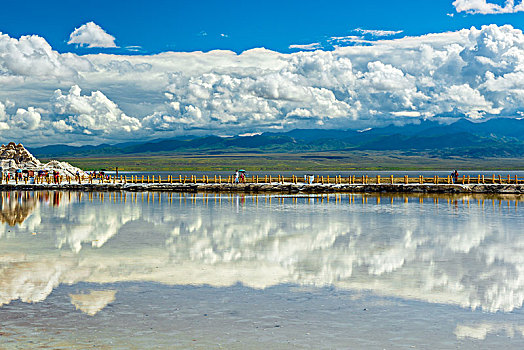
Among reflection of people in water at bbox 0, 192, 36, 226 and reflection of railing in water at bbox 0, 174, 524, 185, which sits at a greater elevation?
reflection of railing in water at bbox 0, 174, 524, 185

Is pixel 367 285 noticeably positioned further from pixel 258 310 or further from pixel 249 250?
pixel 249 250

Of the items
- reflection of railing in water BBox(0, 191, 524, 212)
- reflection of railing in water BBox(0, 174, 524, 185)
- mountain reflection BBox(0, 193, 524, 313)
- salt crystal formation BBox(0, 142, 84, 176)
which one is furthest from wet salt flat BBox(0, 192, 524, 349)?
salt crystal formation BBox(0, 142, 84, 176)

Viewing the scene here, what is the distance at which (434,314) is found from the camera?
15852mm

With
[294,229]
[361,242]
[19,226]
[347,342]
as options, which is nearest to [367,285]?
[347,342]

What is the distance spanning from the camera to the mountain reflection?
64.0 ft

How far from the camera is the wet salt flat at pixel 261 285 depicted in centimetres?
1402

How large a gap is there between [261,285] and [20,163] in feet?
332

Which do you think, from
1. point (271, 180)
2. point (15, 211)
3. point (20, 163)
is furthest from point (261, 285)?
point (20, 163)

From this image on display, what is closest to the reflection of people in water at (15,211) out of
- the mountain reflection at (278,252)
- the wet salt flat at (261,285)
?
the mountain reflection at (278,252)

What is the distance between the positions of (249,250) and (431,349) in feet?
46.8

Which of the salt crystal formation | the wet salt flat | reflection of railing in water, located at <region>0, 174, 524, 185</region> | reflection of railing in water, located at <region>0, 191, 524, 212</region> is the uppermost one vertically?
the salt crystal formation

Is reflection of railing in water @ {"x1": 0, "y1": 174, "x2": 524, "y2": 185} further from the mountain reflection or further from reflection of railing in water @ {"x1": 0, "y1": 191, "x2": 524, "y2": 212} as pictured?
the mountain reflection

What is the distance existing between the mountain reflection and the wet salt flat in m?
0.08

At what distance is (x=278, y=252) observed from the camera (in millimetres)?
26109
